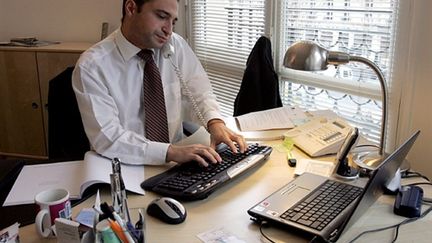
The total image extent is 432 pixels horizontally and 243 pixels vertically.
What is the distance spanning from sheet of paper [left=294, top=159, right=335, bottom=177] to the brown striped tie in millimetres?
620

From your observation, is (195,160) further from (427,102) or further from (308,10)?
(308,10)

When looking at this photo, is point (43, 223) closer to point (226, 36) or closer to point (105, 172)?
point (105, 172)

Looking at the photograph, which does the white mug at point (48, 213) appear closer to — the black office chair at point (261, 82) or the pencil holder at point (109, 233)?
the pencil holder at point (109, 233)

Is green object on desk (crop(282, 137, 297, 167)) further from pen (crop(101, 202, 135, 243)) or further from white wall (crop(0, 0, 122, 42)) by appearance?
white wall (crop(0, 0, 122, 42))

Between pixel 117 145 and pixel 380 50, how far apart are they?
1.33 m

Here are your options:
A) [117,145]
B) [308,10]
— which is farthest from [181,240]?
[308,10]

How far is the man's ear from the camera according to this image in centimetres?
173

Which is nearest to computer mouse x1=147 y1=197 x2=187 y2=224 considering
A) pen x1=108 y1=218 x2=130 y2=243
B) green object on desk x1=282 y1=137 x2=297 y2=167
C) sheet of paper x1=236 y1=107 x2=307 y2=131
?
pen x1=108 y1=218 x2=130 y2=243

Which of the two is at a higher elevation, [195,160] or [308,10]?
[308,10]

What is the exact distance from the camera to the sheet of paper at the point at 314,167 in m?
1.47

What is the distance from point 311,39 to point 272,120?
2.32 feet

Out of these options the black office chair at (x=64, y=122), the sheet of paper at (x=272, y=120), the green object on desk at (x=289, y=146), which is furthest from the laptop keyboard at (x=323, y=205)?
the black office chair at (x=64, y=122)

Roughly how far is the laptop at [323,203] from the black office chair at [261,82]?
1.18 meters

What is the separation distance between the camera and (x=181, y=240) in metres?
1.07
